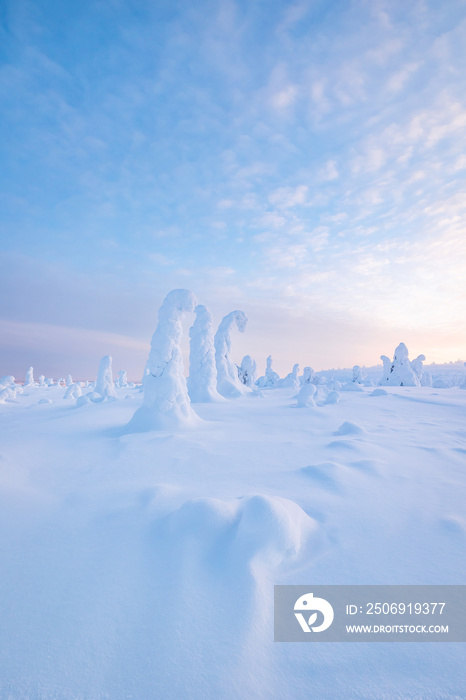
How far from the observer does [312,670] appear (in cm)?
210

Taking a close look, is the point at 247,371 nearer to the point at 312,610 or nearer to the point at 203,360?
the point at 203,360

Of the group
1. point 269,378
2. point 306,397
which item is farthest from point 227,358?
point 269,378

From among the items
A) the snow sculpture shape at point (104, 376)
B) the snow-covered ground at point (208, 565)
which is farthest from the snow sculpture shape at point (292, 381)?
the snow-covered ground at point (208, 565)

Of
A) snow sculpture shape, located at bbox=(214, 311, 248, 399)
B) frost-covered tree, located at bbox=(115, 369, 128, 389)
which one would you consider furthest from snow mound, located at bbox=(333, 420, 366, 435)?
frost-covered tree, located at bbox=(115, 369, 128, 389)

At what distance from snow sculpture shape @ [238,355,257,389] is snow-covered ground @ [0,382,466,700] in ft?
94.3

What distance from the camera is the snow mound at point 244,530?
306cm

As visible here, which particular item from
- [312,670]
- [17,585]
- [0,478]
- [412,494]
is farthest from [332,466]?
[0,478]

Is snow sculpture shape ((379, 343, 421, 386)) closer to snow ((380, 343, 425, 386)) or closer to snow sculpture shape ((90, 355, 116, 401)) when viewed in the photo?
snow ((380, 343, 425, 386))

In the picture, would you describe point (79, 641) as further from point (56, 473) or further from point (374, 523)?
point (56, 473)

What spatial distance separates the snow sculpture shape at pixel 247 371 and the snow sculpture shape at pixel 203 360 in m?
16.2

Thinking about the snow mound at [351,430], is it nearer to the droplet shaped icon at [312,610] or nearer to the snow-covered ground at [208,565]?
the snow-covered ground at [208,565]

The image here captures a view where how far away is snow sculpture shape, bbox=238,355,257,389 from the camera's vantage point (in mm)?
35344

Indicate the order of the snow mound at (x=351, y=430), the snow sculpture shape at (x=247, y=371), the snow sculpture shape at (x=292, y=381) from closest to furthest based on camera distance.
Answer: the snow mound at (x=351, y=430), the snow sculpture shape at (x=247, y=371), the snow sculpture shape at (x=292, y=381)

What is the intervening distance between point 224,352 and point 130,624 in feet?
71.4
